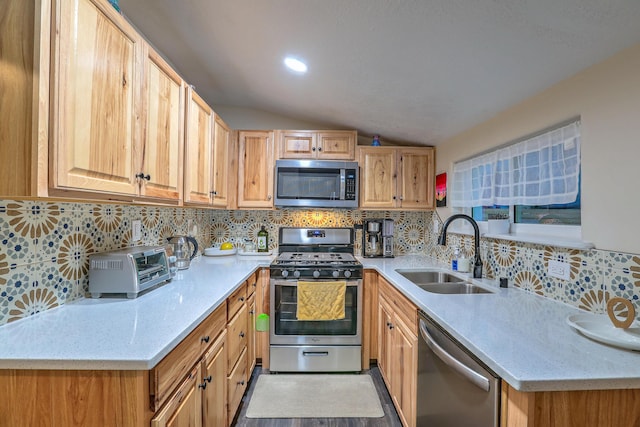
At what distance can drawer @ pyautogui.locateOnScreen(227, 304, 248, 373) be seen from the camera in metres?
1.65

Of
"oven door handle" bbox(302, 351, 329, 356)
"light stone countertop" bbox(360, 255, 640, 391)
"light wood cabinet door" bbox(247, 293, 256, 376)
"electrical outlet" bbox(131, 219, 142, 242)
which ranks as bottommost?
"oven door handle" bbox(302, 351, 329, 356)

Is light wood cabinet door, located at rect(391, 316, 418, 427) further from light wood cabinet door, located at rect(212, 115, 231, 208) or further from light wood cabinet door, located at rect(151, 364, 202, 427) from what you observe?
light wood cabinet door, located at rect(212, 115, 231, 208)

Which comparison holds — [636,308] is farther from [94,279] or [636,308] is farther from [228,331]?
[94,279]

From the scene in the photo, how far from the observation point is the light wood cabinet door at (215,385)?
4.14ft

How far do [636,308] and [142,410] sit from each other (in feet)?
5.77

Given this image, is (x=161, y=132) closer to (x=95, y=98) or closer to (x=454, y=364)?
(x=95, y=98)

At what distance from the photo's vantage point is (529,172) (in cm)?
166

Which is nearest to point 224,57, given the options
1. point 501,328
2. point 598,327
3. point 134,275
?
point 134,275

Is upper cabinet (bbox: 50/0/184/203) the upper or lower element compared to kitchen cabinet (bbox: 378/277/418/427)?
upper

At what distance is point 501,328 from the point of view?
1.08 metres

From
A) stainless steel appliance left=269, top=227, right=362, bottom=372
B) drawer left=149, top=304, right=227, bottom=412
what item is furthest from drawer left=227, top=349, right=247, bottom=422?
drawer left=149, top=304, right=227, bottom=412

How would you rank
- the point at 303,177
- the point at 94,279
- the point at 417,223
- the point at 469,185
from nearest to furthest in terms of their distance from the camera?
the point at 94,279
the point at 469,185
the point at 303,177
the point at 417,223

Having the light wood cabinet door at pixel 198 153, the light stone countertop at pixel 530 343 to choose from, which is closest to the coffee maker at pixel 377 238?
the light stone countertop at pixel 530 343

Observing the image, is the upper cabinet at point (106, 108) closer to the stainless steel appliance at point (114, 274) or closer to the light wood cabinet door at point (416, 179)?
the stainless steel appliance at point (114, 274)
